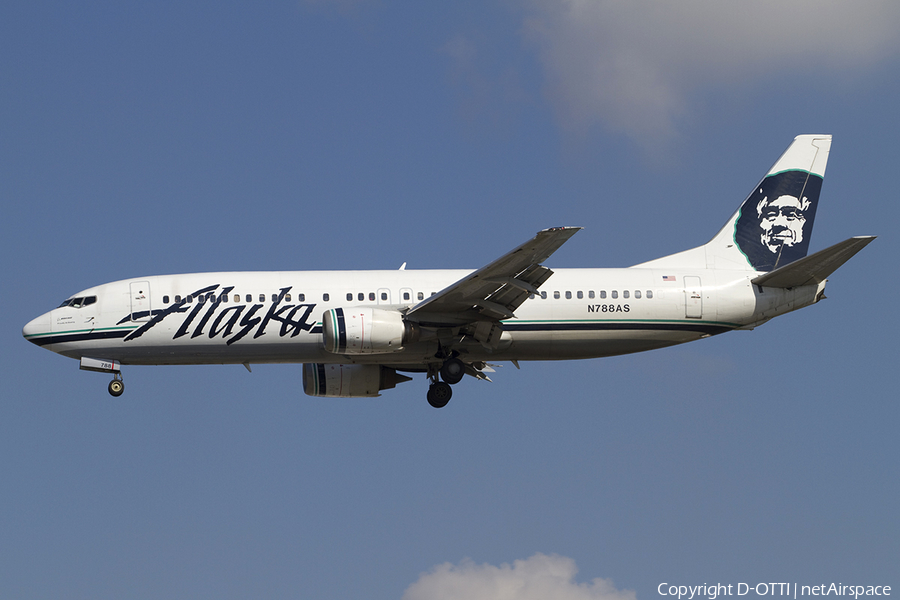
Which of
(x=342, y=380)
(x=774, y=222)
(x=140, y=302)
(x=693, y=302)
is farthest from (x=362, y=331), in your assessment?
(x=774, y=222)

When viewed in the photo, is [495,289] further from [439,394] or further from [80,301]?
[80,301]

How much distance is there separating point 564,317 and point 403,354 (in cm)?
517

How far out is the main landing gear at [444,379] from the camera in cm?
3353

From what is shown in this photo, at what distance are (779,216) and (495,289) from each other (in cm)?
1248

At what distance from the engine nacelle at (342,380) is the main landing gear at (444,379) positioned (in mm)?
2105

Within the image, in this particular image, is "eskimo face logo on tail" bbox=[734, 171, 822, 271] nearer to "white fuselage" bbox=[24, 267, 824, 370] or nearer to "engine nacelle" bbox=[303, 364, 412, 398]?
"white fuselage" bbox=[24, 267, 824, 370]

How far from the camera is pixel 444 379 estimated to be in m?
33.8

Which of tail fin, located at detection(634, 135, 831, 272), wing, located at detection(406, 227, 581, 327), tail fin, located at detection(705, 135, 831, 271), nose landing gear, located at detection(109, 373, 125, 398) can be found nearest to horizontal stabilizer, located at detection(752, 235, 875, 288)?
tail fin, located at detection(634, 135, 831, 272)

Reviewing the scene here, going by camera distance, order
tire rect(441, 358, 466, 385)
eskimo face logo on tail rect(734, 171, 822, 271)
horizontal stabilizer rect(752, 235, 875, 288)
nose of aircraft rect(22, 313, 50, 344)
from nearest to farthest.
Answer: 1. horizontal stabilizer rect(752, 235, 875, 288)
2. nose of aircraft rect(22, 313, 50, 344)
3. tire rect(441, 358, 466, 385)
4. eskimo face logo on tail rect(734, 171, 822, 271)

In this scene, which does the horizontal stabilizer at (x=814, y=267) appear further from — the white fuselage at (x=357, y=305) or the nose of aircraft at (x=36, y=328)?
the nose of aircraft at (x=36, y=328)

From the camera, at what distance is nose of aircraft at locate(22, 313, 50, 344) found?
108ft

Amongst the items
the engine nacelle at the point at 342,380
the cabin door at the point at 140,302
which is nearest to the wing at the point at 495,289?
the engine nacelle at the point at 342,380

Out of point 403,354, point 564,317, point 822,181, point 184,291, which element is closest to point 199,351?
point 184,291

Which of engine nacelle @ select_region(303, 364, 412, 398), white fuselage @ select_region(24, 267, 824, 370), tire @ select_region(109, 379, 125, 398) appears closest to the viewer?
white fuselage @ select_region(24, 267, 824, 370)
